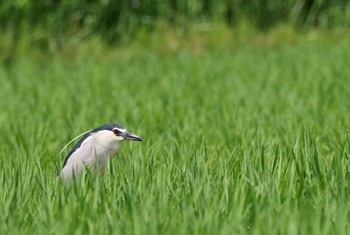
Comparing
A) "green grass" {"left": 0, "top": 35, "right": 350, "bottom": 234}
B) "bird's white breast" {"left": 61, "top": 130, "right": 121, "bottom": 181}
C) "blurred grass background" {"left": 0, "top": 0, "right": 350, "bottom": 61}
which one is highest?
"blurred grass background" {"left": 0, "top": 0, "right": 350, "bottom": 61}

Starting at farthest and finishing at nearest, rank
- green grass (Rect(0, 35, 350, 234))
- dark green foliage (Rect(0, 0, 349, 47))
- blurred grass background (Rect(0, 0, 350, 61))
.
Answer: dark green foliage (Rect(0, 0, 349, 47)), blurred grass background (Rect(0, 0, 350, 61)), green grass (Rect(0, 35, 350, 234))

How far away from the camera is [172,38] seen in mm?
11352

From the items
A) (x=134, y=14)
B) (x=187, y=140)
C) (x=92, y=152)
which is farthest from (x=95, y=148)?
(x=134, y=14)

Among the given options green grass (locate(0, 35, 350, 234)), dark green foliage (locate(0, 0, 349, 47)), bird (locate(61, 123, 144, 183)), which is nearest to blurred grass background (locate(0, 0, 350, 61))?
dark green foliage (locate(0, 0, 349, 47))

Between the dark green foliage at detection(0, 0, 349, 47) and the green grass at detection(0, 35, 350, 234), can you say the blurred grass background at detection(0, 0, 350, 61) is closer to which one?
the dark green foliage at detection(0, 0, 349, 47)

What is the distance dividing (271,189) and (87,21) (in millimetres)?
8384

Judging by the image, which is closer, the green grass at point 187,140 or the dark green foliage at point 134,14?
the green grass at point 187,140

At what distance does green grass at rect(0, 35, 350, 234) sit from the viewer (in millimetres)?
2869

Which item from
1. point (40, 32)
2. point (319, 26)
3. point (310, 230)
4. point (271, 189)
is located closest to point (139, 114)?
point (271, 189)

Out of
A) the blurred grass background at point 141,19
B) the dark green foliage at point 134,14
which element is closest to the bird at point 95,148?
the blurred grass background at point 141,19

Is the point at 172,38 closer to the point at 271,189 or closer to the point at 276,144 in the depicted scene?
the point at 276,144

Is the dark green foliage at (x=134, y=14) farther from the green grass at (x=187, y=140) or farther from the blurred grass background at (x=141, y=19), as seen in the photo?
the green grass at (x=187, y=140)

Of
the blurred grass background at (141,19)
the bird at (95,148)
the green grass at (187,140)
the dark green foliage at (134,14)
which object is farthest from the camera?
the dark green foliage at (134,14)

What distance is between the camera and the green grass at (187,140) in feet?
9.41
